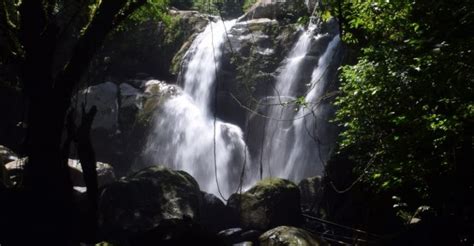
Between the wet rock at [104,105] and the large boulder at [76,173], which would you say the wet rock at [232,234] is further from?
the wet rock at [104,105]

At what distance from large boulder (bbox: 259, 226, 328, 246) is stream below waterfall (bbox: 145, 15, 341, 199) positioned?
7.55 m

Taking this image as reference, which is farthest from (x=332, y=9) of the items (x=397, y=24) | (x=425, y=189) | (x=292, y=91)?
(x=292, y=91)

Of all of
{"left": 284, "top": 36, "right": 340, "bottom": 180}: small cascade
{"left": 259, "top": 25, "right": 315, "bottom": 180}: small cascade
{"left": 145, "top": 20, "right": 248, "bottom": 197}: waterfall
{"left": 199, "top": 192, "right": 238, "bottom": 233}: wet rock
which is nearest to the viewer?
{"left": 199, "top": 192, "right": 238, "bottom": 233}: wet rock

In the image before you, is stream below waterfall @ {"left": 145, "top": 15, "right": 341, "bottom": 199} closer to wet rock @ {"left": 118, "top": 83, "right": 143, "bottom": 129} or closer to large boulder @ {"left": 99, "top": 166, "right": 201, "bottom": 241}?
wet rock @ {"left": 118, "top": 83, "right": 143, "bottom": 129}

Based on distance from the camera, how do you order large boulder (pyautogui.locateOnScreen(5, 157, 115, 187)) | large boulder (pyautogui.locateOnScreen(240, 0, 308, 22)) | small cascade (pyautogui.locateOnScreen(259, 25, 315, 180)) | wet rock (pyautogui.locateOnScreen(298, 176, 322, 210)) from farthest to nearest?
large boulder (pyautogui.locateOnScreen(240, 0, 308, 22)), small cascade (pyautogui.locateOnScreen(259, 25, 315, 180)), wet rock (pyautogui.locateOnScreen(298, 176, 322, 210)), large boulder (pyautogui.locateOnScreen(5, 157, 115, 187))

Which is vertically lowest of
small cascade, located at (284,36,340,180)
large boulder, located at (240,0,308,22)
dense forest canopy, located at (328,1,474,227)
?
small cascade, located at (284,36,340,180)

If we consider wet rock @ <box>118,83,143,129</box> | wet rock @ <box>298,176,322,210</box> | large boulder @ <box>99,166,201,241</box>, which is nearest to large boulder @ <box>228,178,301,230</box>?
large boulder @ <box>99,166,201,241</box>

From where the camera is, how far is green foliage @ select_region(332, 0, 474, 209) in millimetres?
5152

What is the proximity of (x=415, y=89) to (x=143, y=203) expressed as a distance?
25.9 feet

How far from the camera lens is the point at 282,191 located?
12.8 metres

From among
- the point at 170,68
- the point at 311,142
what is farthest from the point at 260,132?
the point at 170,68

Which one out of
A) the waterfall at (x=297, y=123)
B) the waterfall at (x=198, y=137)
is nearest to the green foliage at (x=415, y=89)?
the waterfall at (x=297, y=123)

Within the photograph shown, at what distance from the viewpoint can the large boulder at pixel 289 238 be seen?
30.8 ft

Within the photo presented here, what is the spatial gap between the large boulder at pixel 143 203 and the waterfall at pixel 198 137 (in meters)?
6.19
